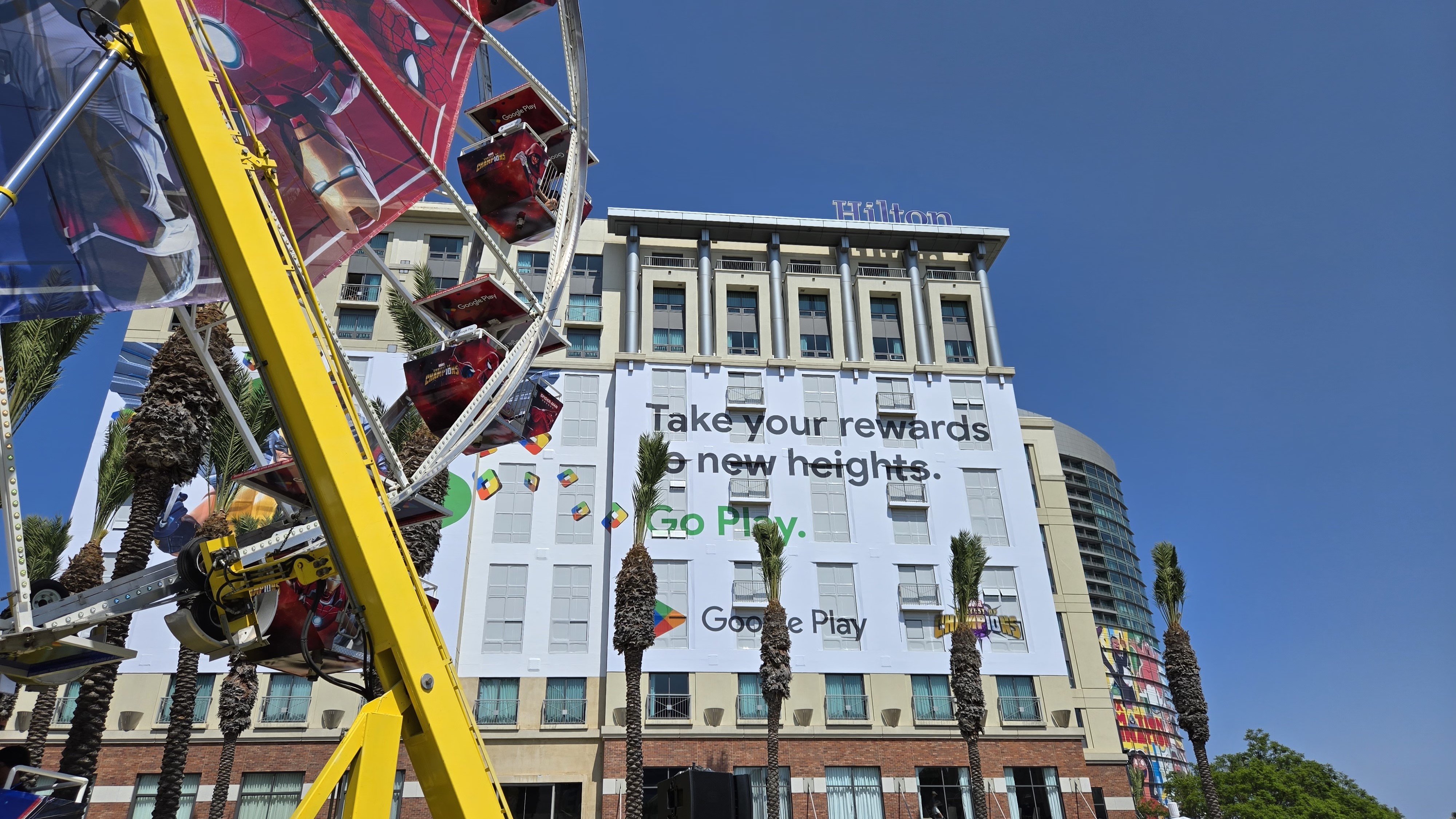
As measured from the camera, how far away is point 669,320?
4953 cm

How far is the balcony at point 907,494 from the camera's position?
44562 millimetres

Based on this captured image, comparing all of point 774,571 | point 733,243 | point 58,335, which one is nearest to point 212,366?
point 58,335

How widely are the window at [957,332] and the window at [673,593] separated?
65.4 feet

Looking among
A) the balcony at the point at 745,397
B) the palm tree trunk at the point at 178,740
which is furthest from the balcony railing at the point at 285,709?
the balcony at the point at 745,397

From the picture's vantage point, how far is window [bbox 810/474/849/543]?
143 feet

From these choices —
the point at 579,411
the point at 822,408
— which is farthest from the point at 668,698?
the point at 822,408

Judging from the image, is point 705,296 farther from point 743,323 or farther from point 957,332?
point 957,332

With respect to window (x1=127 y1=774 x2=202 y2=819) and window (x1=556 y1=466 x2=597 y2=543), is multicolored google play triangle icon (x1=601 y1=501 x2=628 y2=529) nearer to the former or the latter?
window (x1=556 y1=466 x2=597 y2=543)

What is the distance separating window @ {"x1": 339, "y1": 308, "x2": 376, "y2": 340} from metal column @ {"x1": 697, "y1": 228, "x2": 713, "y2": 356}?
59.6ft

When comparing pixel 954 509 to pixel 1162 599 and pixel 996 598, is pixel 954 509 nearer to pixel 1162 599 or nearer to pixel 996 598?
pixel 996 598

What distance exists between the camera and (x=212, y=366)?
1038 centimetres

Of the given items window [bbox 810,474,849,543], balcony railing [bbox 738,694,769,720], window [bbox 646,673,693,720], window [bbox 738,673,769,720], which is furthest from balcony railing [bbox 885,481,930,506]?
window [bbox 646,673,693,720]

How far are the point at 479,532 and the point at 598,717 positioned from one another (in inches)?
413

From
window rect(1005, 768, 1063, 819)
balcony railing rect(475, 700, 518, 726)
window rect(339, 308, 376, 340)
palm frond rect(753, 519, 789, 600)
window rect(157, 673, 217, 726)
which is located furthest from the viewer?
window rect(339, 308, 376, 340)
